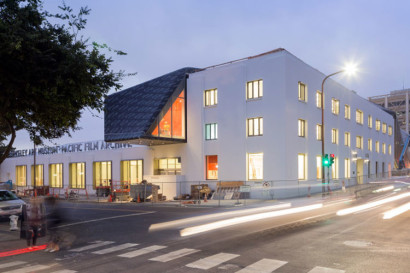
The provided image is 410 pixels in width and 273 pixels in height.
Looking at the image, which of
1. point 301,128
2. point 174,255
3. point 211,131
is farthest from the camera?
point 211,131

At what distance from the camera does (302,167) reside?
30.4 meters

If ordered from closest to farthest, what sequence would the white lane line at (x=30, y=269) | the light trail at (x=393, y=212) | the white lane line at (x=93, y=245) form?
the white lane line at (x=30, y=269) < the white lane line at (x=93, y=245) < the light trail at (x=393, y=212)

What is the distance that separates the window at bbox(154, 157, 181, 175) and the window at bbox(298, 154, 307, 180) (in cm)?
1045

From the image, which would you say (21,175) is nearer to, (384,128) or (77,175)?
(77,175)

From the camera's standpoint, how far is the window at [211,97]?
103 ft

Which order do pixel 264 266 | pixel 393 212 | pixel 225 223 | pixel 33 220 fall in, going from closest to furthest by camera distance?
pixel 264 266
pixel 33 220
pixel 225 223
pixel 393 212

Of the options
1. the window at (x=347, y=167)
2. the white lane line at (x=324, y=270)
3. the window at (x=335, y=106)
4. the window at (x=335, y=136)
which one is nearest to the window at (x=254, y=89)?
the window at (x=335, y=106)

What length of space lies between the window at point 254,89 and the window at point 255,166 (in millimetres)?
4644

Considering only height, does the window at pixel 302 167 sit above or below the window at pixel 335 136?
below

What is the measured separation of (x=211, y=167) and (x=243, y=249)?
21.6 meters

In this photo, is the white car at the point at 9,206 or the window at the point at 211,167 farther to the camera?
the window at the point at 211,167

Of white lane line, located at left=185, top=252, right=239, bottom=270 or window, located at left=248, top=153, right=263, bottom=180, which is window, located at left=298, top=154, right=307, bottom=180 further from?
white lane line, located at left=185, top=252, right=239, bottom=270

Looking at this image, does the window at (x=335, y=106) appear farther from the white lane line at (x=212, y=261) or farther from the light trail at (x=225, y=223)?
the white lane line at (x=212, y=261)

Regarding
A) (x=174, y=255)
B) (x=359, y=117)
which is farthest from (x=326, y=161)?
Answer: (x=359, y=117)
